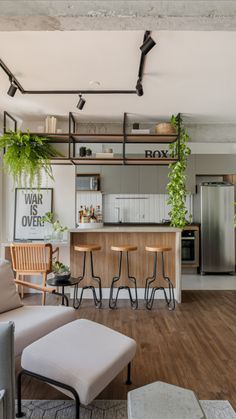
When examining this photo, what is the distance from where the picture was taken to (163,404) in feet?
3.97

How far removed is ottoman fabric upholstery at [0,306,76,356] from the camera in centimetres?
207

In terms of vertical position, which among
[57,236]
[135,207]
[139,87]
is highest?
[139,87]

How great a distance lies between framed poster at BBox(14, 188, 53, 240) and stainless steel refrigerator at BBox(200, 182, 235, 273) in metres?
3.19

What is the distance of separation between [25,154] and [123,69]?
1840 mm

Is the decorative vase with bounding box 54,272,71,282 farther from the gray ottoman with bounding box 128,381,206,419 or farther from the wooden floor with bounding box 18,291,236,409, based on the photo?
the gray ottoman with bounding box 128,381,206,419

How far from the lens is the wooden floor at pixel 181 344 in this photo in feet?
6.93

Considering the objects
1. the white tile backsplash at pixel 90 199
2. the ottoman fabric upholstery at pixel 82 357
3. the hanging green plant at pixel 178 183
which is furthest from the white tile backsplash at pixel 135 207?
the ottoman fabric upholstery at pixel 82 357

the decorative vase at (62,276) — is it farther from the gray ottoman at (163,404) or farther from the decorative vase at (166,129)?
the decorative vase at (166,129)

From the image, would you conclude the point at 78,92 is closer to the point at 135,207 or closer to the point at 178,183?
the point at 178,183

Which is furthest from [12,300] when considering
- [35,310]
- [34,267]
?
[34,267]

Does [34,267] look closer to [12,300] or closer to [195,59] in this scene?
[12,300]

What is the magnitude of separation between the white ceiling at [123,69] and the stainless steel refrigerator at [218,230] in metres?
1.90

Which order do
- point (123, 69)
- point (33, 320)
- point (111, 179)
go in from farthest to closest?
1. point (111, 179)
2. point (123, 69)
3. point (33, 320)

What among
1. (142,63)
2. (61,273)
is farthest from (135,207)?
(142,63)
